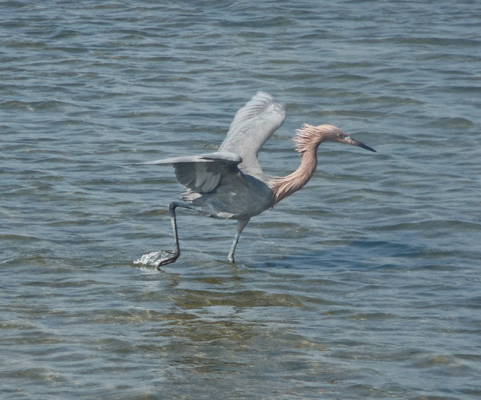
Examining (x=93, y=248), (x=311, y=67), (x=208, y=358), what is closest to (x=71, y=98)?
(x=311, y=67)

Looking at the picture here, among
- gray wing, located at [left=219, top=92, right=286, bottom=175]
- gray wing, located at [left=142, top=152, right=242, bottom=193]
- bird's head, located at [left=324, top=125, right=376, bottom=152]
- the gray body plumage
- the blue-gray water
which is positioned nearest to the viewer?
the blue-gray water

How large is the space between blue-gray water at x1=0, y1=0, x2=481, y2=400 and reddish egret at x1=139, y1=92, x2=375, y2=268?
1.65 feet

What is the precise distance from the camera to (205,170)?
8062 mm

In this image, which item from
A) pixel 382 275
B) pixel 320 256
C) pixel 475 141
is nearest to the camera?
pixel 382 275

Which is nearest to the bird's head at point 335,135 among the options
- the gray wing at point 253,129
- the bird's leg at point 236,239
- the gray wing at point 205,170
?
the gray wing at point 253,129

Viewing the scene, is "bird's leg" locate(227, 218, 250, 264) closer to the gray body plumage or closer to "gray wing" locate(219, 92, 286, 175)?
the gray body plumage

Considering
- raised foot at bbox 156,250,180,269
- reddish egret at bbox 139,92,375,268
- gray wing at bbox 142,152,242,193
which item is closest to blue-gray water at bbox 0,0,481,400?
raised foot at bbox 156,250,180,269

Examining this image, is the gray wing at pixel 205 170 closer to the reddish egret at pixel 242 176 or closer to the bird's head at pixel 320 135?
the reddish egret at pixel 242 176

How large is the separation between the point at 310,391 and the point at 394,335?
121 centimetres

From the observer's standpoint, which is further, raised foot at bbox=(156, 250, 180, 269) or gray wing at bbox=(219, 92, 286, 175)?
gray wing at bbox=(219, 92, 286, 175)

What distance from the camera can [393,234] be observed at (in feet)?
30.5

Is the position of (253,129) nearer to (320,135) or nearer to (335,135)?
(320,135)

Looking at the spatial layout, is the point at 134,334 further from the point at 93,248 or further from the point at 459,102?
the point at 459,102

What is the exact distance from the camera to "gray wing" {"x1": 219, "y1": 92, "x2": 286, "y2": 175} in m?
8.79
